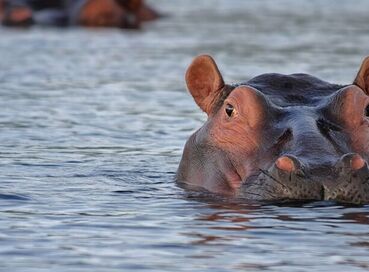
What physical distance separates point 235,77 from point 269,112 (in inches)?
343

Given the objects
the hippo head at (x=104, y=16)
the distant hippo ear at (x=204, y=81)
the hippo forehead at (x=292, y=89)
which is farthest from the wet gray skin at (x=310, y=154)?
the hippo head at (x=104, y=16)

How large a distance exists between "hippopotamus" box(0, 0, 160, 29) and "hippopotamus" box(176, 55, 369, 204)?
1770cm

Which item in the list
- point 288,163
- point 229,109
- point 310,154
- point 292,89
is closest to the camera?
point 288,163

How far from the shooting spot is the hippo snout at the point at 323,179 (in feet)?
26.3

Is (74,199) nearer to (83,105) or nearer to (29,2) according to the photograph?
(83,105)

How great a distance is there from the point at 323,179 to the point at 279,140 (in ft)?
2.05

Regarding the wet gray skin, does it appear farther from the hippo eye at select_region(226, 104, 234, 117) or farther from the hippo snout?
the hippo eye at select_region(226, 104, 234, 117)

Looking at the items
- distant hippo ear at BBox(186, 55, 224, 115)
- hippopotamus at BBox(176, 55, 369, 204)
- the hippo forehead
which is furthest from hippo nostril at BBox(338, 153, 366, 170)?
distant hippo ear at BBox(186, 55, 224, 115)

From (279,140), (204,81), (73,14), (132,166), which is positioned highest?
(204,81)

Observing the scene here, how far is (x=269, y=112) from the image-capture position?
349 inches

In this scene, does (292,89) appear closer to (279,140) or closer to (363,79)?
(363,79)

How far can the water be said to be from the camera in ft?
23.3

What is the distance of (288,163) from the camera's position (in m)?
8.01

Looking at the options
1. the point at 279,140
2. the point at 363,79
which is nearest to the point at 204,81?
the point at 363,79
